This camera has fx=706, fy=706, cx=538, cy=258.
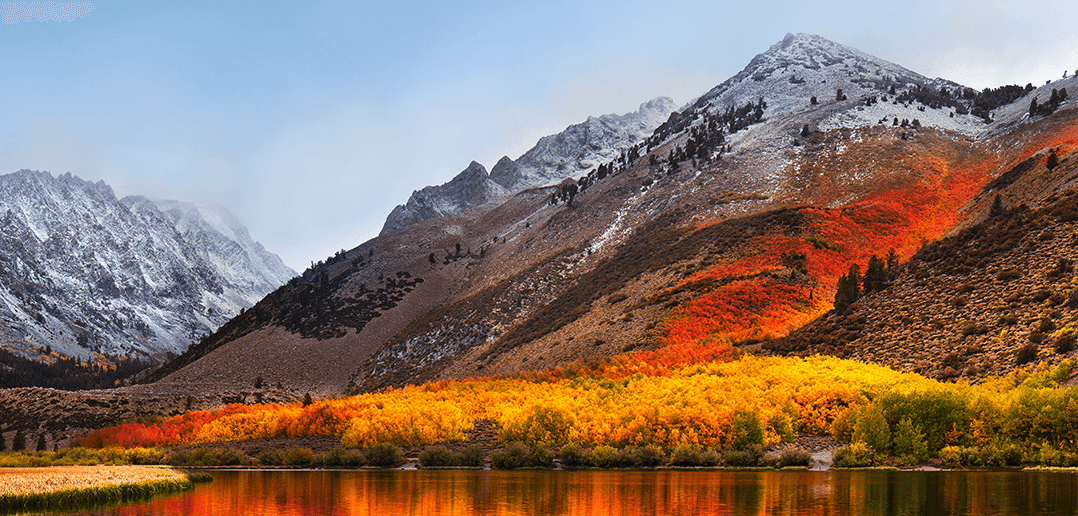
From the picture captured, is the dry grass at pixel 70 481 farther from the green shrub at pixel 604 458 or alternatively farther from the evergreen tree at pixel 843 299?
the evergreen tree at pixel 843 299

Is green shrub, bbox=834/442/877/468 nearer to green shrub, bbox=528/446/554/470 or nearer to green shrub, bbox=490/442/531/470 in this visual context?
green shrub, bbox=528/446/554/470

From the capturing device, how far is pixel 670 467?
28.8 metres

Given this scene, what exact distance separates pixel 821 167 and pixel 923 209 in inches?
735

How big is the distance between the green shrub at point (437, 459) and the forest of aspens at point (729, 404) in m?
2.90

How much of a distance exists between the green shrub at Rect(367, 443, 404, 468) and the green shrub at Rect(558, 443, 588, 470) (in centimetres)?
789

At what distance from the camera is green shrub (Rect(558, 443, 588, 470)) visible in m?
30.0

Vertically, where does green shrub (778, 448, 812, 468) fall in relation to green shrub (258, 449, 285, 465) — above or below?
above

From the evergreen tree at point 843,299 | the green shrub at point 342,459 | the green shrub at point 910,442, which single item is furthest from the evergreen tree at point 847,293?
the green shrub at point 342,459

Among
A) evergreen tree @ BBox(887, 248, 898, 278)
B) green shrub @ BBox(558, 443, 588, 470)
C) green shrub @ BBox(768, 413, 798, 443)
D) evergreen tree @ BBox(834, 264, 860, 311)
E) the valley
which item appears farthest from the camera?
evergreen tree @ BBox(887, 248, 898, 278)

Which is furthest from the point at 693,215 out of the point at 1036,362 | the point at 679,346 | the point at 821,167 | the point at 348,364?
the point at 1036,362

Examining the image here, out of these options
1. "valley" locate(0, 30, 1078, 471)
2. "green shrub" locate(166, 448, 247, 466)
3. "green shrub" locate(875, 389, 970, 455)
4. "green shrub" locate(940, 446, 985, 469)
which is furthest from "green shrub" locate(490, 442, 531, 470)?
"green shrub" locate(940, 446, 985, 469)

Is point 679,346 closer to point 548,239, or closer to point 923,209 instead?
point 923,209

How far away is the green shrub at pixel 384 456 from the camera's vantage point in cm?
3247

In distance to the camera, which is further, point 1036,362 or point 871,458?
point 1036,362
